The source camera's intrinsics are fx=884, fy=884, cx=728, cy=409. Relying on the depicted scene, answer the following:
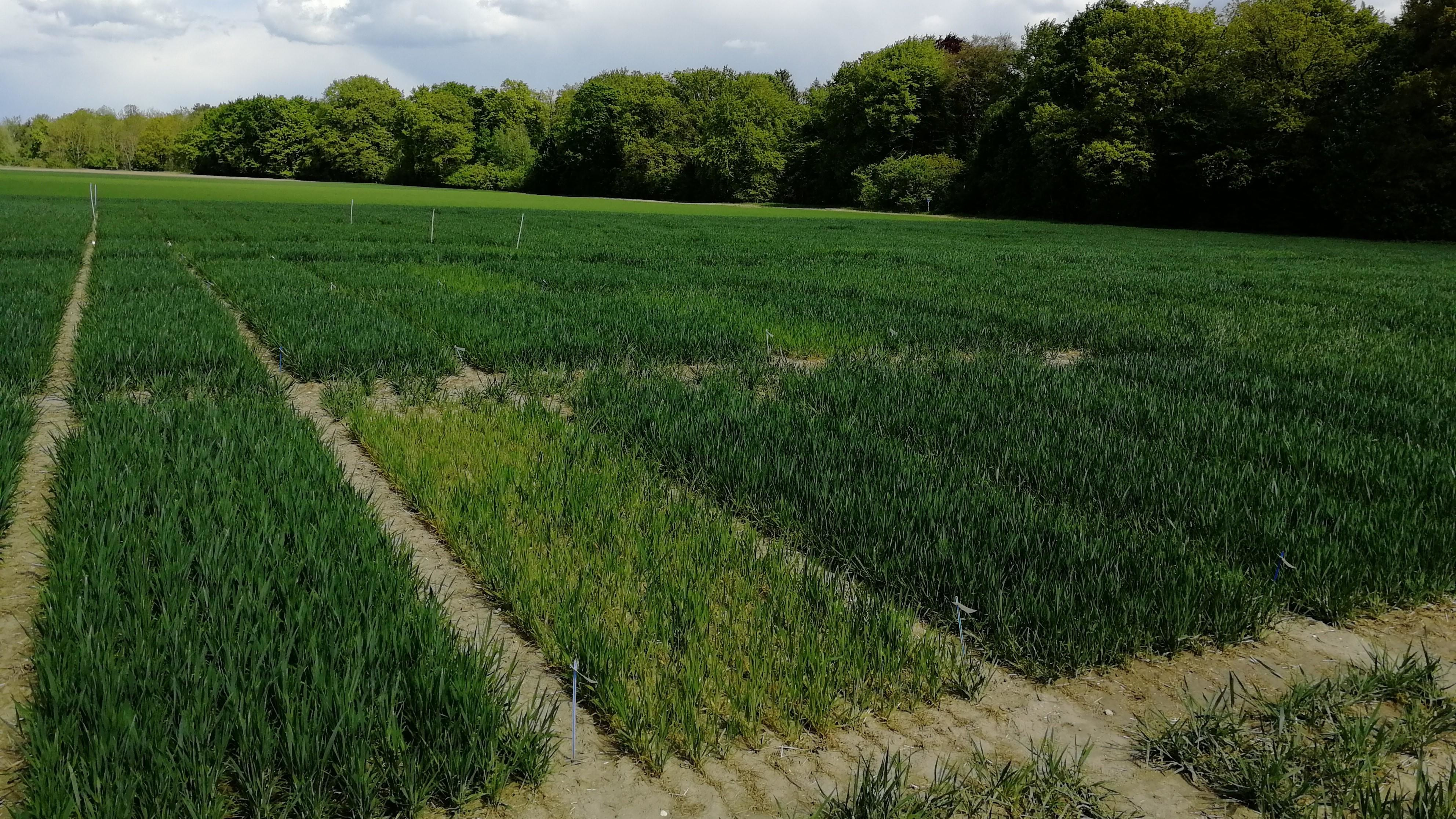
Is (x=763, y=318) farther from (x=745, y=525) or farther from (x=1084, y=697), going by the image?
(x=1084, y=697)

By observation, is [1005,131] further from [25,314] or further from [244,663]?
[244,663]

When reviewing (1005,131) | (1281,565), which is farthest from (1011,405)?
(1005,131)

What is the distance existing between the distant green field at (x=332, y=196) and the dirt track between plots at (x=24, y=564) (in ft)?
115

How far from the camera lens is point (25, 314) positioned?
855 centimetres

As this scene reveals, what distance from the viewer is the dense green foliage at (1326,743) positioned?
94.3 inches

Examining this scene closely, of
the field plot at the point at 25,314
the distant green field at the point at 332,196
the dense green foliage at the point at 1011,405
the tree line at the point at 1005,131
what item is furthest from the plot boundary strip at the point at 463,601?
the tree line at the point at 1005,131

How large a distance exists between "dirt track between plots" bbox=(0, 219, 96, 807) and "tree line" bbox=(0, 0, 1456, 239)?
42504 millimetres

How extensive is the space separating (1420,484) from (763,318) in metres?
6.56

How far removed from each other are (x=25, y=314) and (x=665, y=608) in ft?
28.1

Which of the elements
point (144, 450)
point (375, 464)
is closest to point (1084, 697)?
point (375, 464)

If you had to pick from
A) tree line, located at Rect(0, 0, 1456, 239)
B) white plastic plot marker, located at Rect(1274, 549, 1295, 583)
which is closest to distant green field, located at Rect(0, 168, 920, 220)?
tree line, located at Rect(0, 0, 1456, 239)

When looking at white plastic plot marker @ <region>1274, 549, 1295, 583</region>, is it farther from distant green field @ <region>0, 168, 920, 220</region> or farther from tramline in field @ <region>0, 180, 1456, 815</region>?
distant green field @ <region>0, 168, 920, 220</region>

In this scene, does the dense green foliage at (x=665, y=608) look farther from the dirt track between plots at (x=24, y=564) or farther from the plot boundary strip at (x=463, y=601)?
the dirt track between plots at (x=24, y=564)

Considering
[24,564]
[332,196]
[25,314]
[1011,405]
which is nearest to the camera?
Result: [24,564]
